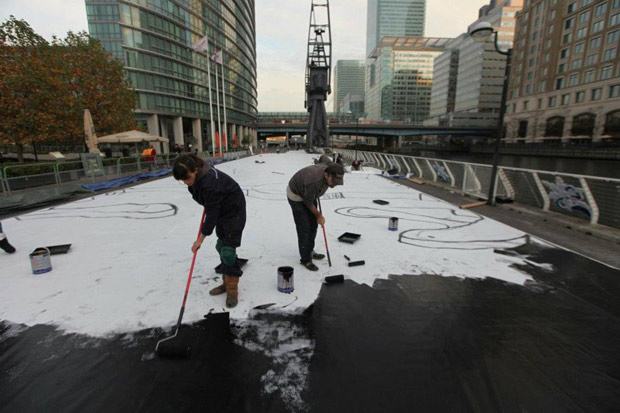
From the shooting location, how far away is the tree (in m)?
14.1

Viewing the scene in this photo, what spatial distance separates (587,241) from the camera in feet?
18.9

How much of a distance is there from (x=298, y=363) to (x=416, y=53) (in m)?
180

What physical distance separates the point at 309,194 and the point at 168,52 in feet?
165

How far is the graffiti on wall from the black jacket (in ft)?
26.0

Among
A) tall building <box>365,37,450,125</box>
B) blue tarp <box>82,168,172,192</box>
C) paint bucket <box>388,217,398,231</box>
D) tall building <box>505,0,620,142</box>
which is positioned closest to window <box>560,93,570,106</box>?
tall building <box>505,0,620,142</box>

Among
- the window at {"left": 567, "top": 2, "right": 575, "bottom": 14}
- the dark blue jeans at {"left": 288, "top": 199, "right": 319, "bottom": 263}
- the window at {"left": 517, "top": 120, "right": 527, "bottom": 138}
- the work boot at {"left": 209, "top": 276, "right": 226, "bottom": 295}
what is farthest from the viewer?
the window at {"left": 517, "top": 120, "right": 527, "bottom": 138}

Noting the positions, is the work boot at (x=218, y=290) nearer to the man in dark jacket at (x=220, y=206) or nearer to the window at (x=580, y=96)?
the man in dark jacket at (x=220, y=206)

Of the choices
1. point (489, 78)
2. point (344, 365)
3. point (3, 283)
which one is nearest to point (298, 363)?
point (344, 365)

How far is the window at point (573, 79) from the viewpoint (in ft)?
181

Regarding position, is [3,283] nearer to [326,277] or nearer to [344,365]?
[326,277]

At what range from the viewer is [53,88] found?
1570 centimetres

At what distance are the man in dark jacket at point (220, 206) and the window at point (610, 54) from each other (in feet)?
239

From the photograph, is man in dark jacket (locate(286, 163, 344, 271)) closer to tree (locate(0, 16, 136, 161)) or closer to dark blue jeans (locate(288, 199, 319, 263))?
dark blue jeans (locate(288, 199, 319, 263))

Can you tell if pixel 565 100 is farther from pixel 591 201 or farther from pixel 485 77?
pixel 591 201
